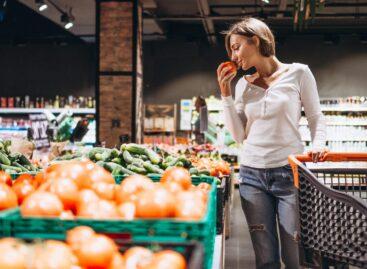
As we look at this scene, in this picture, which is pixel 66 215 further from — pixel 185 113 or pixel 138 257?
pixel 185 113

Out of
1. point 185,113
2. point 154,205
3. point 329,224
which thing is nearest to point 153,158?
point 329,224

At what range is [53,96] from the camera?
13891 mm

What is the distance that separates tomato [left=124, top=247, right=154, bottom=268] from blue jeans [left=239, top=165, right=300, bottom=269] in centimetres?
143

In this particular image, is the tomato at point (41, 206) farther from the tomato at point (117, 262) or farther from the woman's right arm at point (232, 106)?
the woman's right arm at point (232, 106)

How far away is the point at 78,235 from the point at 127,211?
20 centimetres

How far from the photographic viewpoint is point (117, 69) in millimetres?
8812

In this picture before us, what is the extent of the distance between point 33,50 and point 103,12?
19.1 feet

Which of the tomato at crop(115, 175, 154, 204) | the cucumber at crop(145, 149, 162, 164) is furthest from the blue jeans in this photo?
the tomato at crop(115, 175, 154, 204)

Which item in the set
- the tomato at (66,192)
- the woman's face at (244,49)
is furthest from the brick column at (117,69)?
the tomato at (66,192)

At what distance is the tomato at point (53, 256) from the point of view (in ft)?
3.71

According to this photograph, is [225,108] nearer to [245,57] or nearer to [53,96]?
[245,57]

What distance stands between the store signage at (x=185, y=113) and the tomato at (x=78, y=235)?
12.0 metres

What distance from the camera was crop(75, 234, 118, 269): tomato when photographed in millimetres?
1239

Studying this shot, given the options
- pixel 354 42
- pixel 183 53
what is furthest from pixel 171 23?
pixel 354 42
